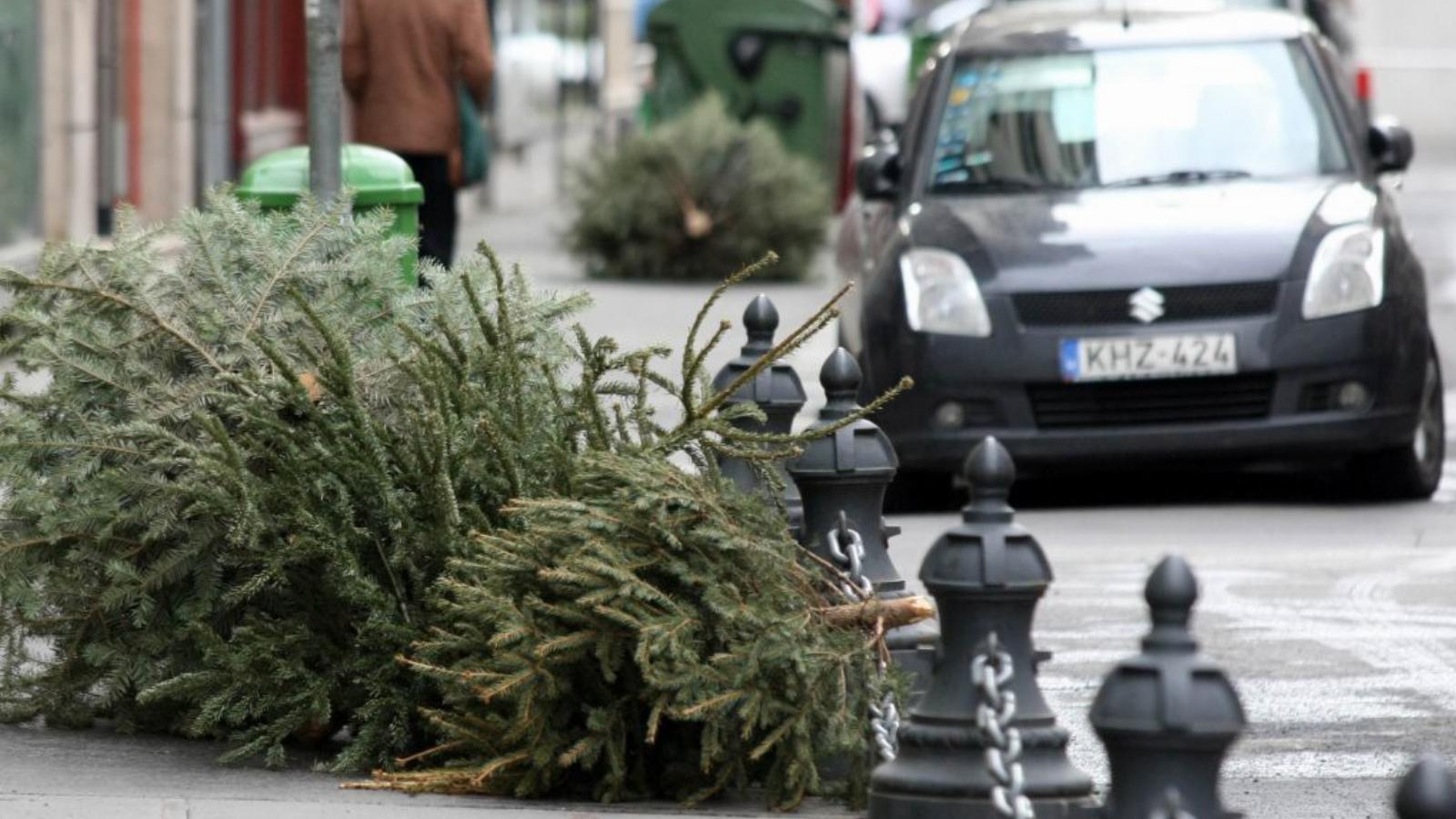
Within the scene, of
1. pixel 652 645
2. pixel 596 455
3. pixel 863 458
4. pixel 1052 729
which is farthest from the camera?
pixel 863 458

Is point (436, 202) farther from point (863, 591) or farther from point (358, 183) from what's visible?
point (863, 591)

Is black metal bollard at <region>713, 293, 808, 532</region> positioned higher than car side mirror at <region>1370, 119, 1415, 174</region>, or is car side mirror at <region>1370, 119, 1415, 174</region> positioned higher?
car side mirror at <region>1370, 119, 1415, 174</region>

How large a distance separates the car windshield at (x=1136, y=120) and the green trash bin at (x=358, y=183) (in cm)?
273

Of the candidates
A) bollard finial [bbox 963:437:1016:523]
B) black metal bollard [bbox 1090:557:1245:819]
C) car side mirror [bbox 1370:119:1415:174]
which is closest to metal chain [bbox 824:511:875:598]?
bollard finial [bbox 963:437:1016:523]

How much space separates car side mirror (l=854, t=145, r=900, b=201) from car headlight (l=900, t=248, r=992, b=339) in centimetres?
63

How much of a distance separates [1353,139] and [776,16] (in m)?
11.8

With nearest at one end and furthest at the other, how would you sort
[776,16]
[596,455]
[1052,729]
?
[1052,729]
[596,455]
[776,16]

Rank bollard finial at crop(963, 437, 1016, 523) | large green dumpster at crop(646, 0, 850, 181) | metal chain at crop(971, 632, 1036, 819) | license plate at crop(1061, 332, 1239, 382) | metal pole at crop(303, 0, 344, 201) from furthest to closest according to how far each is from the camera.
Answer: large green dumpster at crop(646, 0, 850, 181), license plate at crop(1061, 332, 1239, 382), metal pole at crop(303, 0, 344, 201), bollard finial at crop(963, 437, 1016, 523), metal chain at crop(971, 632, 1036, 819)

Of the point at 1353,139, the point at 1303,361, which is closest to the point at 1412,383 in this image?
the point at 1303,361

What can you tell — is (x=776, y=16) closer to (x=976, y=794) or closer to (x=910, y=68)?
(x=910, y=68)

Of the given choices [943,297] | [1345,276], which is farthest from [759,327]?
[1345,276]

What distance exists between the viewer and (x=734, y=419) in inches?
228

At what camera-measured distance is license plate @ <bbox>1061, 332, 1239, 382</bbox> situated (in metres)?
9.26

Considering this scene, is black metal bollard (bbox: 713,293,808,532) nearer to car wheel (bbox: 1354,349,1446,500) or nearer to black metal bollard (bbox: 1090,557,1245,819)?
black metal bollard (bbox: 1090,557,1245,819)
